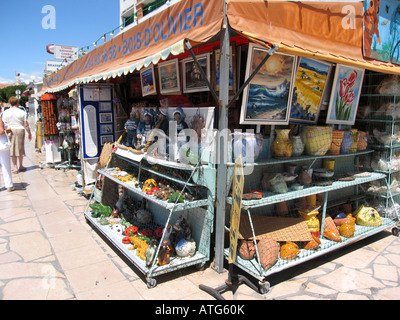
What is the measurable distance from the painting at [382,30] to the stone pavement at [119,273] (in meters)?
3.00

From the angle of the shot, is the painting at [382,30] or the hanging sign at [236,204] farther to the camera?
the painting at [382,30]

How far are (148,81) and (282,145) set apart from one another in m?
2.71

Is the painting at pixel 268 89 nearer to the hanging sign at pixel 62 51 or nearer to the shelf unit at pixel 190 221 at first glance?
the shelf unit at pixel 190 221

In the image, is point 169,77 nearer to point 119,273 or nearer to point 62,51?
point 119,273

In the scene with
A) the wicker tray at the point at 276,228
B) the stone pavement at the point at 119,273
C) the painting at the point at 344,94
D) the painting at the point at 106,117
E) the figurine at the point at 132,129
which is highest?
the painting at the point at 344,94

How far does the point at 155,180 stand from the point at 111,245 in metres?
1.20

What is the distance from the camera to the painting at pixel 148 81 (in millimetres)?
5166

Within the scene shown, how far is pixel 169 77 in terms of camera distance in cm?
483

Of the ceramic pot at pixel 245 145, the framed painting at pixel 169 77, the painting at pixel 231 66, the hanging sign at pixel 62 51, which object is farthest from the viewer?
the hanging sign at pixel 62 51

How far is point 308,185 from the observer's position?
432 centimetres

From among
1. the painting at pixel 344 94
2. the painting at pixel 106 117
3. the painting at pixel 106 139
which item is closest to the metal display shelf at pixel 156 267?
the painting at pixel 344 94

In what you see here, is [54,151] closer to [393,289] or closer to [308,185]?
[308,185]

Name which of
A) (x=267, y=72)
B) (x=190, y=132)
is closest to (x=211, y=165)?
(x=190, y=132)

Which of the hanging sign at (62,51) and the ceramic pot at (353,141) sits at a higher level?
the hanging sign at (62,51)
